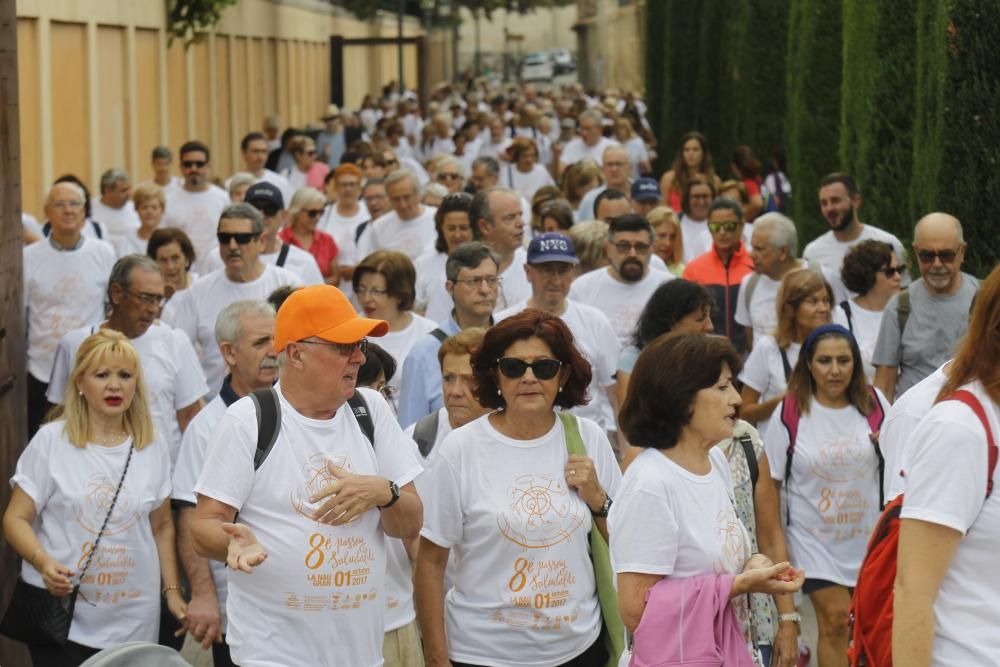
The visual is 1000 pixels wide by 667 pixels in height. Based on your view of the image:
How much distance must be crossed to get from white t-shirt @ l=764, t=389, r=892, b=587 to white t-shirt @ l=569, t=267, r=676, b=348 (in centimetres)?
190

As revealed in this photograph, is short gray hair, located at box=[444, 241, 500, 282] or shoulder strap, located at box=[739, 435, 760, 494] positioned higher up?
short gray hair, located at box=[444, 241, 500, 282]

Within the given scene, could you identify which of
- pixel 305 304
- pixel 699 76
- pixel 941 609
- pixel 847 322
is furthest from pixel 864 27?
pixel 699 76

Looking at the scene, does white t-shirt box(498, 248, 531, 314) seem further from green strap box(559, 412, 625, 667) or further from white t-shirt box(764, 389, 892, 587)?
green strap box(559, 412, 625, 667)

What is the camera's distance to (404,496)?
208 inches

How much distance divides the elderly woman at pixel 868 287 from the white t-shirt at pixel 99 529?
4.04 m

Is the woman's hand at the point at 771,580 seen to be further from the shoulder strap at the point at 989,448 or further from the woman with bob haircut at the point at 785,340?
the woman with bob haircut at the point at 785,340

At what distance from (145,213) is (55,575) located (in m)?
7.17

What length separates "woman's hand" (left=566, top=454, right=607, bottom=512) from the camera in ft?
18.4

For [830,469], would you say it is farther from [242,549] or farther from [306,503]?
[242,549]

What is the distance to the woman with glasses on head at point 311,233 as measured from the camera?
13117 mm

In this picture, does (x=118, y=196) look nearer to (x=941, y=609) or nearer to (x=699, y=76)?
(x=941, y=609)

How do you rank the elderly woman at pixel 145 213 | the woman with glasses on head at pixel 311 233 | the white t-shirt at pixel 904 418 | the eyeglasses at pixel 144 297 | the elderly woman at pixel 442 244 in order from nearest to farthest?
the white t-shirt at pixel 904 418, the eyeglasses at pixel 144 297, the elderly woman at pixel 442 244, the woman with glasses on head at pixel 311 233, the elderly woman at pixel 145 213

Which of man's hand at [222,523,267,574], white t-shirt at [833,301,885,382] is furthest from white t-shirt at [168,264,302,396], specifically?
man's hand at [222,523,267,574]

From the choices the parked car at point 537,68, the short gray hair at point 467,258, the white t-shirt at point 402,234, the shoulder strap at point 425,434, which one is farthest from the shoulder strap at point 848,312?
the parked car at point 537,68
